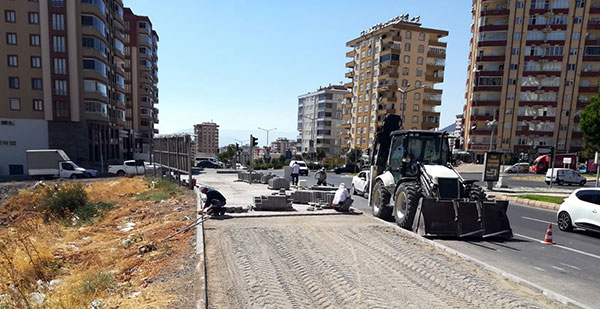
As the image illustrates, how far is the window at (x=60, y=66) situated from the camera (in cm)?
3488

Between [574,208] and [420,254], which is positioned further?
[574,208]

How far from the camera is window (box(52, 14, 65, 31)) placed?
113ft

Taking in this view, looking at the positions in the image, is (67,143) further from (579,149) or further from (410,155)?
(579,149)

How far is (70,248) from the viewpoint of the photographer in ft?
27.8

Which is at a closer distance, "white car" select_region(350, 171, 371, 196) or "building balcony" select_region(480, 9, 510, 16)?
"white car" select_region(350, 171, 371, 196)

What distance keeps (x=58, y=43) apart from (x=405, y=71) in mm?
52058

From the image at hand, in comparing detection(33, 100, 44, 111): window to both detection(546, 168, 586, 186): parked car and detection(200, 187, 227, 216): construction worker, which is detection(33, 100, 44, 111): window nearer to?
detection(200, 187, 227, 216): construction worker

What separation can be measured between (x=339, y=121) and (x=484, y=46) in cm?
3750

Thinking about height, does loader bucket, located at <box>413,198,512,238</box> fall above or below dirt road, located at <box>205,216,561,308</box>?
above

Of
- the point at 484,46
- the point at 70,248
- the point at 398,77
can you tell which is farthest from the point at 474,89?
the point at 70,248

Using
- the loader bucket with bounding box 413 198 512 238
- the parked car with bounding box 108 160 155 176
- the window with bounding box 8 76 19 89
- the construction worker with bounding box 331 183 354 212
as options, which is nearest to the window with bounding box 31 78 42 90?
the window with bounding box 8 76 19 89

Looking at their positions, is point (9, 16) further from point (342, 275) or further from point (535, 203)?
point (535, 203)

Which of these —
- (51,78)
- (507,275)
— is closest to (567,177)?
(507,275)

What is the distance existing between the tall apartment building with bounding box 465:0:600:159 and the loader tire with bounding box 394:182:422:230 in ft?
163
